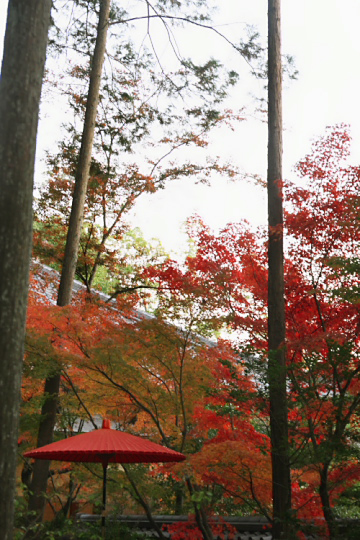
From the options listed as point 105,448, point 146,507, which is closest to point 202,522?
point 146,507

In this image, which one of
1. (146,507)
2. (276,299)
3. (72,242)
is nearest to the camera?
(146,507)

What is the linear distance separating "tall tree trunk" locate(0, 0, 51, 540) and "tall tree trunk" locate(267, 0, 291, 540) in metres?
3.28

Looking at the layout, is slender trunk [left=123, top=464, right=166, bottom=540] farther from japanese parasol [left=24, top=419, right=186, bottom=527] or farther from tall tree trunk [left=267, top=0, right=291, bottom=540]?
tall tree trunk [left=267, top=0, right=291, bottom=540]

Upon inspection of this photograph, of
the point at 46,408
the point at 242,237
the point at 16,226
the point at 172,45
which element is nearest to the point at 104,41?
the point at 172,45

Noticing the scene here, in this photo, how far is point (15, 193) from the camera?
4402 mm

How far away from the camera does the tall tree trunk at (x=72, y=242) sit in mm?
8586

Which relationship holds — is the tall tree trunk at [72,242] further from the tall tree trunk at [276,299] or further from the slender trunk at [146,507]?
the tall tree trunk at [276,299]

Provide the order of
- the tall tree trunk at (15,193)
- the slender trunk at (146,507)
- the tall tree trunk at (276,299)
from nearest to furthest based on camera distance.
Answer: the tall tree trunk at (15,193) → the tall tree trunk at (276,299) → the slender trunk at (146,507)

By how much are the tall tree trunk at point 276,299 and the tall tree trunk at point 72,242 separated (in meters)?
3.18

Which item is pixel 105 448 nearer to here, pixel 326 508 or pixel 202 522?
pixel 202 522

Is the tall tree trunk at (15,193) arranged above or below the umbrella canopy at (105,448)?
above

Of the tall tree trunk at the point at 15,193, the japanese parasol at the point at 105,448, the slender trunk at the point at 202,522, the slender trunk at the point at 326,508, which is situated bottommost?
the slender trunk at the point at 202,522

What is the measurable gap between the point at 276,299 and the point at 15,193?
4442 millimetres

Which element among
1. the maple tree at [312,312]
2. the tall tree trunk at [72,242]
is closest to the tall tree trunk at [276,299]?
the maple tree at [312,312]
